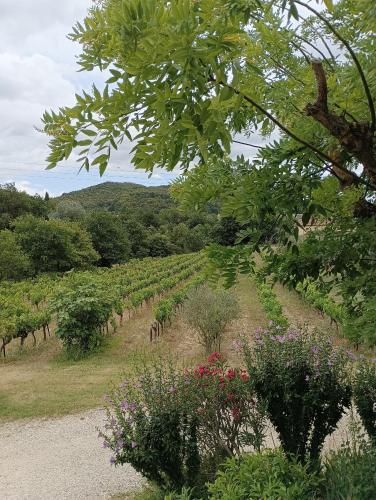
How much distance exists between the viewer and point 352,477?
3.08 m

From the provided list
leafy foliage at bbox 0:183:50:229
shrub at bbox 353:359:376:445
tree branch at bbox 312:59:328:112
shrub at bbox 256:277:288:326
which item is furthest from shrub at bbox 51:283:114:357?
leafy foliage at bbox 0:183:50:229

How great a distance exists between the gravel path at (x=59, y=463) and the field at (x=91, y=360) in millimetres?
708

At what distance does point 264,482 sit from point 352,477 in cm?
70

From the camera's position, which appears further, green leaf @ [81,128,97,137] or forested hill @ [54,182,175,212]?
forested hill @ [54,182,175,212]

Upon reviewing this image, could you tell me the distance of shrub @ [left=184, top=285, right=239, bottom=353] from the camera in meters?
12.8

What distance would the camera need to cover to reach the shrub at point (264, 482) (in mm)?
2767

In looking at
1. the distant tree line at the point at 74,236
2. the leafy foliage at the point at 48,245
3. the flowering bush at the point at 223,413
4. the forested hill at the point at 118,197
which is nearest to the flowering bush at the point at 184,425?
the flowering bush at the point at 223,413

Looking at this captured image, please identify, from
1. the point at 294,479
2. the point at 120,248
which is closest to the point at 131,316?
the point at 294,479

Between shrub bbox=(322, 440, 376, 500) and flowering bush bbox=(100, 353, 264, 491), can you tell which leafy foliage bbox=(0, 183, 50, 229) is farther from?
shrub bbox=(322, 440, 376, 500)

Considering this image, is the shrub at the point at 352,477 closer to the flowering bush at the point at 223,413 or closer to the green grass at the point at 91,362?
the flowering bush at the point at 223,413

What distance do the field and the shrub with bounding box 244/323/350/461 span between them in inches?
58.4

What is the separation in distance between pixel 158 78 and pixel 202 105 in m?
0.13

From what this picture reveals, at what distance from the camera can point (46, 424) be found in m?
8.31

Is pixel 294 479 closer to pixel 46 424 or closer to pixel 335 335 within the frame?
pixel 46 424
